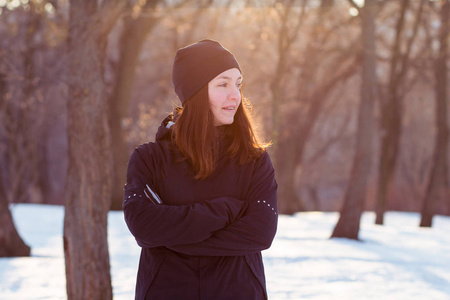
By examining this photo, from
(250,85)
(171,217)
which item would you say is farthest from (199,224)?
(250,85)

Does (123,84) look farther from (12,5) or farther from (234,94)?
(234,94)

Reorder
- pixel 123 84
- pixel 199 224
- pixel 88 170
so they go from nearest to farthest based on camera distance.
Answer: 1. pixel 199 224
2. pixel 88 170
3. pixel 123 84

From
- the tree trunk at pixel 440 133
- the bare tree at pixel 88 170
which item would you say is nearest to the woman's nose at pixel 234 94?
the bare tree at pixel 88 170

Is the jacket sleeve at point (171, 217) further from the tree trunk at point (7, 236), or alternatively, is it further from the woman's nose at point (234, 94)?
the tree trunk at point (7, 236)

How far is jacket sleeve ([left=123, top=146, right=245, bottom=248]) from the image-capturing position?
8.77 ft

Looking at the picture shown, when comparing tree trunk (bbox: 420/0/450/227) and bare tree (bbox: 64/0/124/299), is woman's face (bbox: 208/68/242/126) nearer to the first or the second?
bare tree (bbox: 64/0/124/299)

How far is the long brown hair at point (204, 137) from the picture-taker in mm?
2814

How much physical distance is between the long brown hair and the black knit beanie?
0.04 meters

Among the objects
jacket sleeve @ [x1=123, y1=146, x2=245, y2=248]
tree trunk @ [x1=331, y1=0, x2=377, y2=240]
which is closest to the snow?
tree trunk @ [x1=331, y1=0, x2=377, y2=240]

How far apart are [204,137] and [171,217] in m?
0.40

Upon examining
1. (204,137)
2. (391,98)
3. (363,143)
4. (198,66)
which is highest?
(391,98)

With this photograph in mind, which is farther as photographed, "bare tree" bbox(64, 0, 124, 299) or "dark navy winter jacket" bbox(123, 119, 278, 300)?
"bare tree" bbox(64, 0, 124, 299)

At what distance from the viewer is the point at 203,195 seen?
9.16 ft

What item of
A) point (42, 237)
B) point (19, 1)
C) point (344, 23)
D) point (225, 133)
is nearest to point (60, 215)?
point (42, 237)
